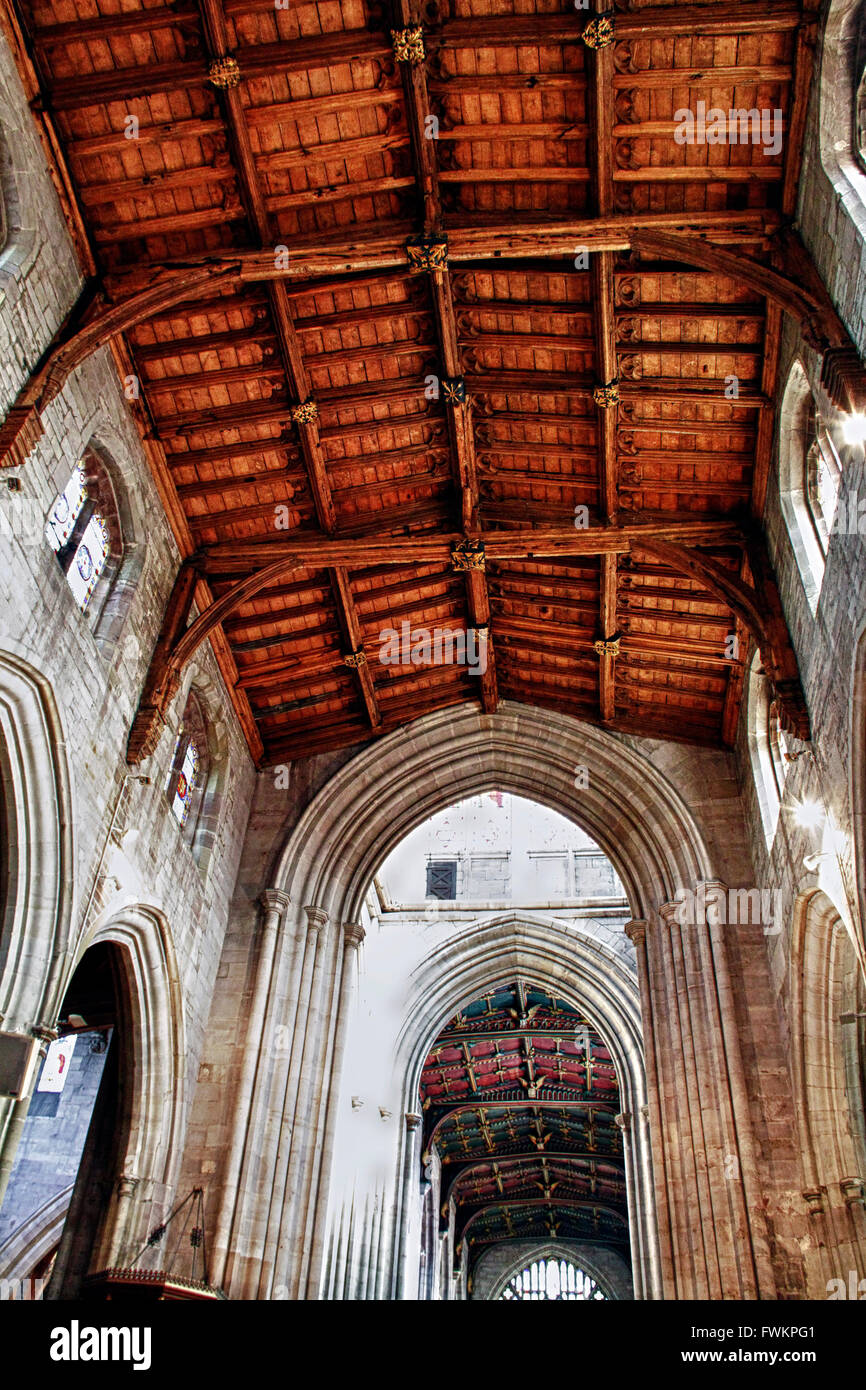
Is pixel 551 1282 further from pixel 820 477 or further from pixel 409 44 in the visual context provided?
pixel 409 44

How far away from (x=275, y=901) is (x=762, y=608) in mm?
6944

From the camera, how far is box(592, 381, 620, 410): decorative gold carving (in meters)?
11.3

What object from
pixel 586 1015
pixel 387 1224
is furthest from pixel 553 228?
pixel 387 1224

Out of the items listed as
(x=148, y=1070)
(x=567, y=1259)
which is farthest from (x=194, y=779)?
(x=567, y=1259)

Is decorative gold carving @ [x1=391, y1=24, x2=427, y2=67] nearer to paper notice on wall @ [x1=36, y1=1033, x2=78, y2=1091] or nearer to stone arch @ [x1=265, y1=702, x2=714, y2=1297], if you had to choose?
stone arch @ [x1=265, y1=702, x2=714, y2=1297]

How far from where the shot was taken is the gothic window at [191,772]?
12805 mm

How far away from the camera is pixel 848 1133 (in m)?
10.7

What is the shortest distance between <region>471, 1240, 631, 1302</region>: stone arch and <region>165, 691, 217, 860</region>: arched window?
27863mm

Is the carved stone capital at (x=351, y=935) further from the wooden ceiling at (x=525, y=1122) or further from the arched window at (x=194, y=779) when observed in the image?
the wooden ceiling at (x=525, y=1122)

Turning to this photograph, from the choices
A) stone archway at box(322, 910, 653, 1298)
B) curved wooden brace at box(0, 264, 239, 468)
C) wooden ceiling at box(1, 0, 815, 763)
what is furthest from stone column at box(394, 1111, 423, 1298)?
curved wooden brace at box(0, 264, 239, 468)

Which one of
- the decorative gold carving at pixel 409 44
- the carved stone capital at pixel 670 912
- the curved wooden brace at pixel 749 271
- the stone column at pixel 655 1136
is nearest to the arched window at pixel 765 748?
the carved stone capital at pixel 670 912

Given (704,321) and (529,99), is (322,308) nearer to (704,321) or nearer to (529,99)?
(529,99)
